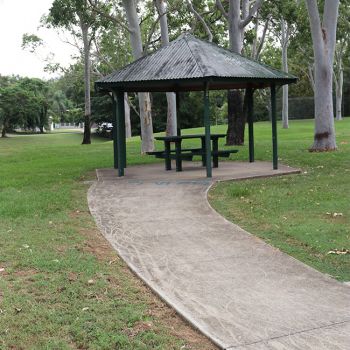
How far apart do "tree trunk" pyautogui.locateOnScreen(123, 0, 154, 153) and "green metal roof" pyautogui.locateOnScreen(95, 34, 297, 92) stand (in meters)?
6.53

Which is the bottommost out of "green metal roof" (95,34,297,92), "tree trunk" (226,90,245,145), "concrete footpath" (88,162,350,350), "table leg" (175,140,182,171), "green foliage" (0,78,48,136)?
"concrete footpath" (88,162,350,350)

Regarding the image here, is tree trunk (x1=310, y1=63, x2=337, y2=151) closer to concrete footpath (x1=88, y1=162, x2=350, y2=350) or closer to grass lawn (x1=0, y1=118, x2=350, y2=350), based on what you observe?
grass lawn (x1=0, y1=118, x2=350, y2=350)

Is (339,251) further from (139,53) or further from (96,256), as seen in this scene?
(139,53)

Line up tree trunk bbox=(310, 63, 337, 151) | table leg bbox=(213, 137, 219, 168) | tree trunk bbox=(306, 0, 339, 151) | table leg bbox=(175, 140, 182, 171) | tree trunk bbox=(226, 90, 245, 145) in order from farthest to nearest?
tree trunk bbox=(226, 90, 245, 145)
tree trunk bbox=(310, 63, 337, 151)
tree trunk bbox=(306, 0, 339, 151)
table leg bbox=(213, 137, 219, 168)
table leg bbox=(175, 140, 182, 171)

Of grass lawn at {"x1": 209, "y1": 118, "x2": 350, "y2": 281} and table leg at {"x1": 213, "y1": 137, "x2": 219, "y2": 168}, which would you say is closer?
grass lawn at {"x1": 209, "y1": 118, "x2": 350, "y2": 281}

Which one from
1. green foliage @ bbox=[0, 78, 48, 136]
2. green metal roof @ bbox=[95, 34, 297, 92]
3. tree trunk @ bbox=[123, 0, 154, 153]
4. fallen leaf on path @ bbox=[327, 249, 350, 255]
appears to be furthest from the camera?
green foliage @ bbox=[0, 78, 48, 136]

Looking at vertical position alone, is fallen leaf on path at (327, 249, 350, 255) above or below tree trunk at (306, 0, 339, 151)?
below

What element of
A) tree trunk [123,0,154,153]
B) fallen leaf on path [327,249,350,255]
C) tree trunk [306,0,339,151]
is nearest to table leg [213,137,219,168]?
tree trunk [306,0,339,151]

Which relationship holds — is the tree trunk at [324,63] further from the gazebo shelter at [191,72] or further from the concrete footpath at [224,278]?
the concrete footpath at [224,278]

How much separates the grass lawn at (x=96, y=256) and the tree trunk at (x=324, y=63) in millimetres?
4797

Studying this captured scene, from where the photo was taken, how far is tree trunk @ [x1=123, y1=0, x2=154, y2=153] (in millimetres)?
19406

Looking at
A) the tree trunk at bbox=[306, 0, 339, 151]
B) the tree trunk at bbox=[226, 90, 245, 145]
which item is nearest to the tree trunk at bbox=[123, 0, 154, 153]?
the tree trunk at bbox=[226, 90, 245, 145]

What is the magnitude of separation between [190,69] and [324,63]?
6.92 metres

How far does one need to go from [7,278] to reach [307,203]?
535cm
